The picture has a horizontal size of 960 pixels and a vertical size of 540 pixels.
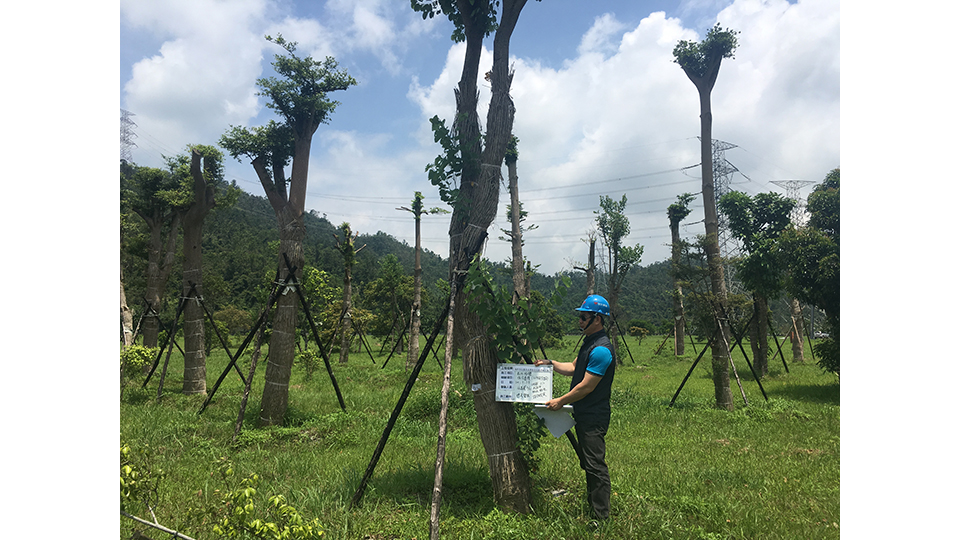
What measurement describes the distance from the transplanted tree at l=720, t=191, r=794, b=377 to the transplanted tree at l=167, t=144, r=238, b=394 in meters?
14.6

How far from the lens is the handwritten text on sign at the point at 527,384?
14.4 feet

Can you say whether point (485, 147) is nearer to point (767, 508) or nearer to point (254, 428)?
point (767, 508)

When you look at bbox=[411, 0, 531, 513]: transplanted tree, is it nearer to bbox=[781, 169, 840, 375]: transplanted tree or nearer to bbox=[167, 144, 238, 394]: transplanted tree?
bbox=[167, 144, 238, 394]: transplanted tree

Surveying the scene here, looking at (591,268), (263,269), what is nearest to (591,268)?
(591,268)

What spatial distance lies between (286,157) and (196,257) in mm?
4509

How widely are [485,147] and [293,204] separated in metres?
5.43

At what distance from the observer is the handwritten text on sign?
4.38m

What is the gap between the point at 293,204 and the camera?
30.0ft

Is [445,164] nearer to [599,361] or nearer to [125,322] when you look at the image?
[599,361]

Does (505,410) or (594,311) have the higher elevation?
(594,311)

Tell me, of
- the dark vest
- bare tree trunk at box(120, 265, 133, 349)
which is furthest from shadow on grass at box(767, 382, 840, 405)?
bare tree trunk at box(120, 265, 133, 349)

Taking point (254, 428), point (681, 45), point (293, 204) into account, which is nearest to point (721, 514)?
point (254, 428)

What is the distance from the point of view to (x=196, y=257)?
39.7ft

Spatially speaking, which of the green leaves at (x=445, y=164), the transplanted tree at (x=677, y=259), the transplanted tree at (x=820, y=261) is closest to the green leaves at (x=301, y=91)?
the green leaves at (x=445, y=164)
